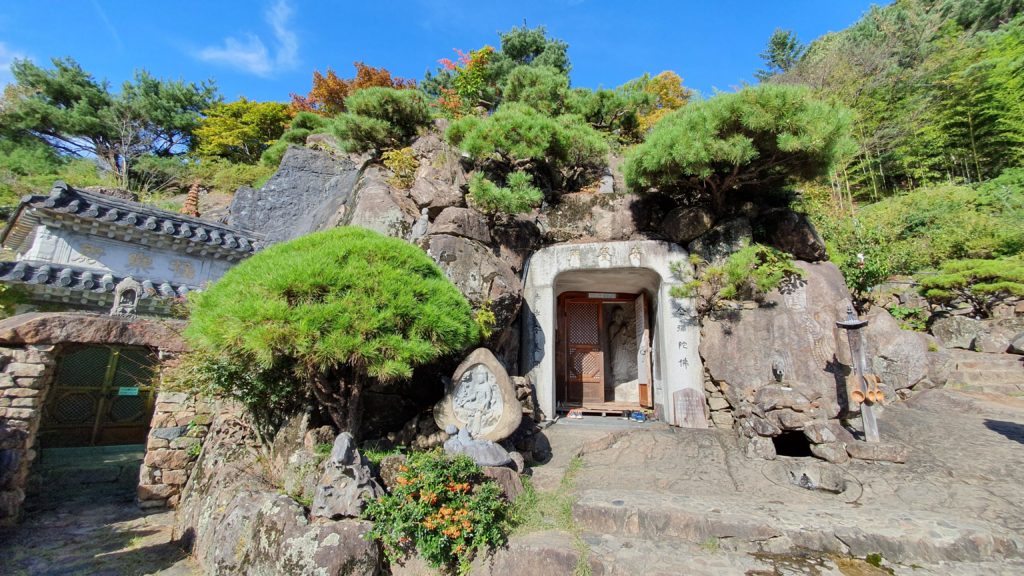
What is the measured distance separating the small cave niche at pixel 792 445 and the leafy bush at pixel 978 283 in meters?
6.79

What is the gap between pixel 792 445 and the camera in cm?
650

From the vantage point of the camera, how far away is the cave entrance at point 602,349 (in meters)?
9.82

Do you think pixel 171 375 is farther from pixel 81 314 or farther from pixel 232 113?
pixel 232 113

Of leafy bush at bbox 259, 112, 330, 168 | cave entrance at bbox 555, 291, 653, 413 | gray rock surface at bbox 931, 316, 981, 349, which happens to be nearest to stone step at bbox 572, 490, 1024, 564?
cave entrance at bbox 555, 291, 653, 413

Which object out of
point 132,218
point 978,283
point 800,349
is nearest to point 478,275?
point 800,349

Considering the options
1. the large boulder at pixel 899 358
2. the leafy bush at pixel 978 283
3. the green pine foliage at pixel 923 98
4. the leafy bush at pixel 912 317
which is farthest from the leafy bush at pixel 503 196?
the green pine foliage at pixel 923 98

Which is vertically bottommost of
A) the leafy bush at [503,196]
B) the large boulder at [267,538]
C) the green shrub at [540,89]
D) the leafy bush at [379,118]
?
the large boulder at [267,538]

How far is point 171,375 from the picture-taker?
4.91 metres

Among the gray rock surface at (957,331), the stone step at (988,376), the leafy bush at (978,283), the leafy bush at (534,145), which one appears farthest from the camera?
the gray rock surface at (957,331)

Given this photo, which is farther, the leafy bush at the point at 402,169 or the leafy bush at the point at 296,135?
the leafy bush at the point at 296,135

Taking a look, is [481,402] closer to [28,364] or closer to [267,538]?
[267,538]

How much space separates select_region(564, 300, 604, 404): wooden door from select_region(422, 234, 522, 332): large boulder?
384 centimetres

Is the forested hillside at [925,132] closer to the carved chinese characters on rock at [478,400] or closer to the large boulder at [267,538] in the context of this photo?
the carved chinese characters on rock at [478,400]

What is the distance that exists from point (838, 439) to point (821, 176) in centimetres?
436
